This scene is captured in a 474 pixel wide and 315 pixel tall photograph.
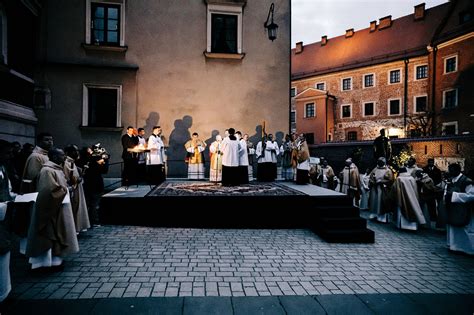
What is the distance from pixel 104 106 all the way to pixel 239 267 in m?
10.6

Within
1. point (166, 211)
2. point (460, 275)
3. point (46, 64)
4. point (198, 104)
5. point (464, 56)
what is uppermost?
point (464, 56)

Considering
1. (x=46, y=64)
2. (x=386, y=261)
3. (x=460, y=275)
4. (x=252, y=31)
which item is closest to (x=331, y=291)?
(x=386, y=261)

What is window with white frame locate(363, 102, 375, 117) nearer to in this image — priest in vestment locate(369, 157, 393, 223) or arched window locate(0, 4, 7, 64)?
priest in vestment locate(369, 157, 393, 223)

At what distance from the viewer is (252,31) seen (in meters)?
13.9

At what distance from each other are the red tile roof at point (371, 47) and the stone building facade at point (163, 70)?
83.6 ft

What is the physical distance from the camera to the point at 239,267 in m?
4.99

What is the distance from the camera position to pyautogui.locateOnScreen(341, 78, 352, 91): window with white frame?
123ft

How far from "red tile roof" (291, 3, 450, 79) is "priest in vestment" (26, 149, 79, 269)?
119 feet

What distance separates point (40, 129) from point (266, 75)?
31.6 ft

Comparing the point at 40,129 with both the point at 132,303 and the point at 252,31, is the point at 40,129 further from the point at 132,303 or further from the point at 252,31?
the point at 132,303

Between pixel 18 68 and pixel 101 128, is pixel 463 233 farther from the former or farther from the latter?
pixel 18 68

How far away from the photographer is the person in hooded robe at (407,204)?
797 centimetres

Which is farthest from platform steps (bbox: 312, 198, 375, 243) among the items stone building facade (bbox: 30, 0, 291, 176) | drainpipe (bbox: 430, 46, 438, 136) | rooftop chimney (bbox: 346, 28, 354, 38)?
rooftop chimney (bbox: 346, 28, 354, 38)

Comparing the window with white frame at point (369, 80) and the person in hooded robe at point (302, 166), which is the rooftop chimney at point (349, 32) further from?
the person in hooded robe at point (302, 166)
